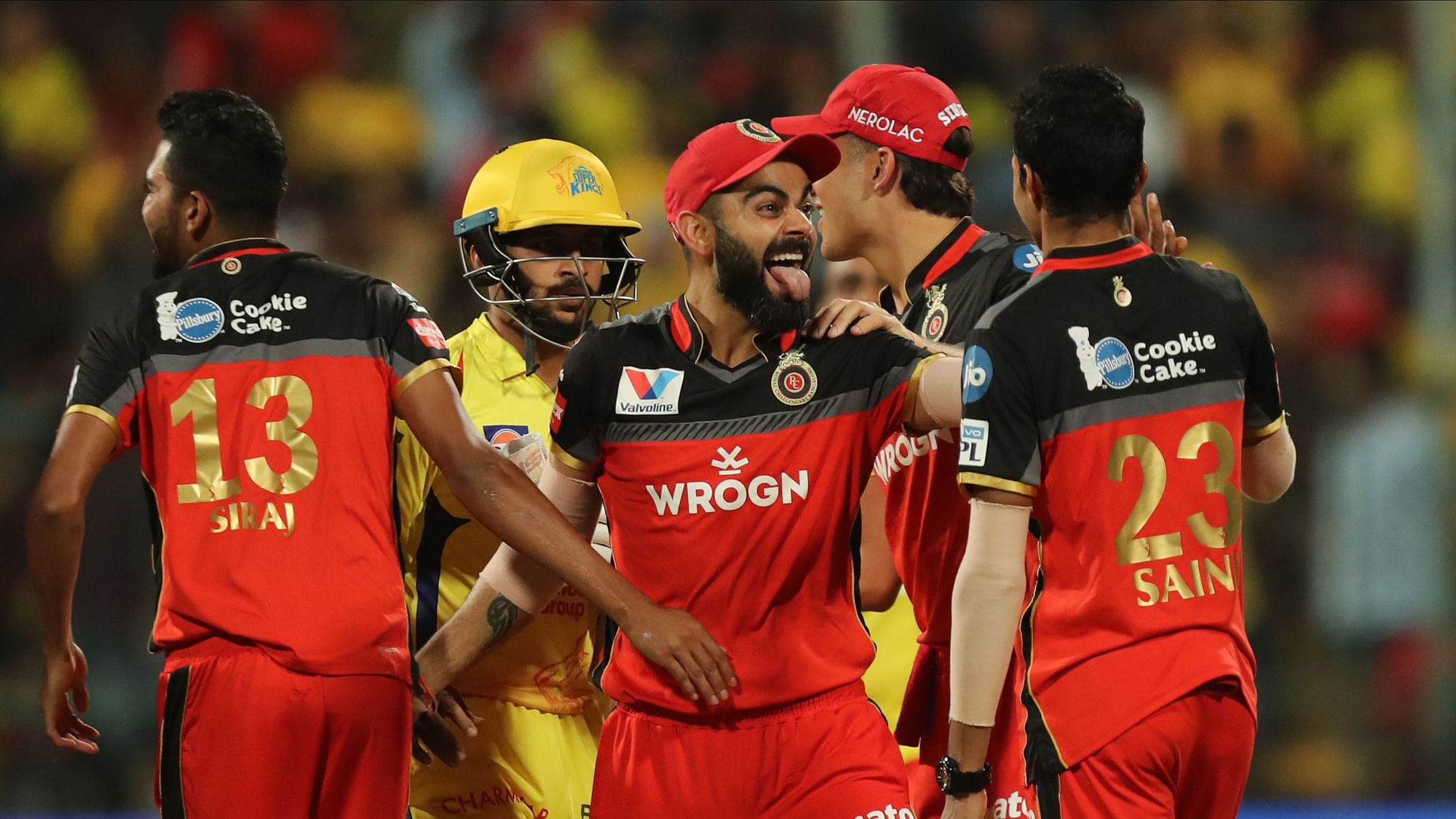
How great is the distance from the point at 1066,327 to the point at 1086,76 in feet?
1.87

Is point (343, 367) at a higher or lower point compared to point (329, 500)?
higher

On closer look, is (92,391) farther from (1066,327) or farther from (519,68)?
(519,68)

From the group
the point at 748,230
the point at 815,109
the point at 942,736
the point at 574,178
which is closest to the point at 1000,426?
the point at 748,230

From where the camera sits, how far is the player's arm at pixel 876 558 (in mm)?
4961

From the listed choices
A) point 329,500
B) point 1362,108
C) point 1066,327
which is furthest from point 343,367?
point 1362,108

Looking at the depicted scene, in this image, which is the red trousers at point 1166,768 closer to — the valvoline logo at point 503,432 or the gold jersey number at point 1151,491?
the gold jersey number at point 1151,491

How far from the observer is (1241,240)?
10492mm

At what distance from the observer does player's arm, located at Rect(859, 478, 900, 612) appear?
16.3ft

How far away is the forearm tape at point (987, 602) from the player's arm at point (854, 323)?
567mm

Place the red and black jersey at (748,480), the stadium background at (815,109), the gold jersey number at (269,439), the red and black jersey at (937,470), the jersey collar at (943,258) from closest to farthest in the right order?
the red and black jersey at (748,480) → the gold jersey number at (269,439) → the red and black jersey at (937,470) → the jersey collar at (943,258) → the stadium background at (815,109)

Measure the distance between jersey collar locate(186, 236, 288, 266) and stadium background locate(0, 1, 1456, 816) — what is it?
4749 mm

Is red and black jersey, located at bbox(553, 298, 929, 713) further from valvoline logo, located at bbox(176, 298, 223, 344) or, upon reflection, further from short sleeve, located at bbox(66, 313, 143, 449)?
short sleeve, located at bbox(66, 313, 143, 449)

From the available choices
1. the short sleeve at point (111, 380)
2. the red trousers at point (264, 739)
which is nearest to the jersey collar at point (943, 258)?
the red trousers at point (264, 739)

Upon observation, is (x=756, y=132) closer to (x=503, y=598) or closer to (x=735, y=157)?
(x=735, y=157)
